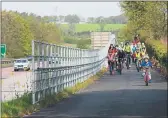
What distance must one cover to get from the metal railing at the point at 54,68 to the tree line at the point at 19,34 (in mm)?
26536

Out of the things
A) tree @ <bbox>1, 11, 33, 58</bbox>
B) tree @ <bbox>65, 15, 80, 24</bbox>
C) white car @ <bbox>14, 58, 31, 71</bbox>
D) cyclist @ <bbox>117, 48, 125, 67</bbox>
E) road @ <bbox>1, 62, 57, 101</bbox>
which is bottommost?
white car @ <bbox>14, 58, 31, 71</bbox>

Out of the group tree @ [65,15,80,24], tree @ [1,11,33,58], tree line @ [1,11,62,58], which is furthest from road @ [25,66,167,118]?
tree @ [65,15,80,24]

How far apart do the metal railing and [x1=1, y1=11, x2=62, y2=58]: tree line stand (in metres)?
26.5

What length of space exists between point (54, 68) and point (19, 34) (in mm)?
47316

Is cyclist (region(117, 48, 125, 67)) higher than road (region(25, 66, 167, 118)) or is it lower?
higher

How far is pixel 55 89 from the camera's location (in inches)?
758

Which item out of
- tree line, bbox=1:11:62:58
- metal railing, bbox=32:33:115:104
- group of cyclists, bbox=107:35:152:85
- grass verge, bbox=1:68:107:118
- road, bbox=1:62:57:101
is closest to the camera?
grass verge, bbox=1:68:107:118

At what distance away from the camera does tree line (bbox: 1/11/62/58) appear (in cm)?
5872

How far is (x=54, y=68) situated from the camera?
19.2m

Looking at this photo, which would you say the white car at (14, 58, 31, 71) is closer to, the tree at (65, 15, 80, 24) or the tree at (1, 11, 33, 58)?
the tree at (1, 11, 33, 58)

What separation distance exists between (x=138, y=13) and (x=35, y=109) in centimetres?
2330

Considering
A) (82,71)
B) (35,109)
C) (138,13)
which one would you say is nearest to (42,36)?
(138,13)

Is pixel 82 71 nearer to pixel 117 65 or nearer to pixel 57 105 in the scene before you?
pixel 117 65

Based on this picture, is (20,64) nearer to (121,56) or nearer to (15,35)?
(15,35)
